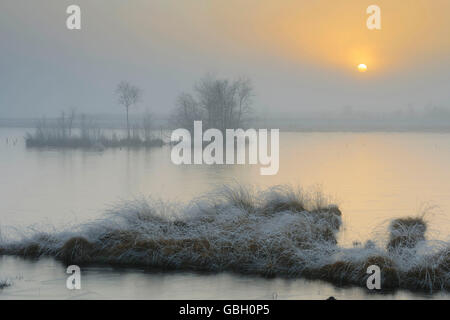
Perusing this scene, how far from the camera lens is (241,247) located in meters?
8.60

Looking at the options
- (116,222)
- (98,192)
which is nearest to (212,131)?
(98,192)

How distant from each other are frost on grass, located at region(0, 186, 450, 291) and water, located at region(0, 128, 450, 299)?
0.34m

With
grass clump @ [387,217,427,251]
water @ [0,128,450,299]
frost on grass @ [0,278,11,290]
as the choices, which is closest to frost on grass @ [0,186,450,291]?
grass clump @ [387,217,427,251]

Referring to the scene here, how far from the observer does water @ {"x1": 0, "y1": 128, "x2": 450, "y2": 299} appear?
760cm

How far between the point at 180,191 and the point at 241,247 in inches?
357

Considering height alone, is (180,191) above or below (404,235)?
below

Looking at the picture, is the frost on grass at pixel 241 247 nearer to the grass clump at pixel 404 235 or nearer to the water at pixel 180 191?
the grass clump at pixel 404 235

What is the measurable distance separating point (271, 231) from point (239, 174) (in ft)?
46.9

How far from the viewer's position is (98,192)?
17.5 metres

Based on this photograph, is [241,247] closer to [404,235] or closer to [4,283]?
[404,235]

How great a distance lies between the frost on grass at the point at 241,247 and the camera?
7863 mm

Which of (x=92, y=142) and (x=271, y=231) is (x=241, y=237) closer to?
(x=271, y=231)

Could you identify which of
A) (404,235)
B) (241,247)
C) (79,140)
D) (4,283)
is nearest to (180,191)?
(241,247)
